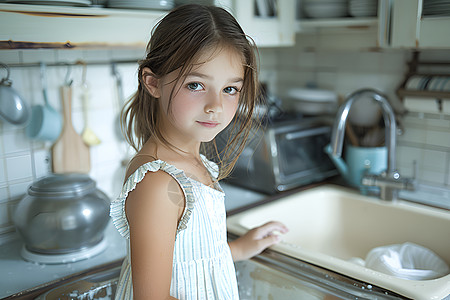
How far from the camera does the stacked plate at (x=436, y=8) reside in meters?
1.25

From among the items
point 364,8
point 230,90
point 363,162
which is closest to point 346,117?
point 363,162

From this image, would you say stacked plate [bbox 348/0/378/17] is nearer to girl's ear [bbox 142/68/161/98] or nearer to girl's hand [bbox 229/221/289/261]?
girl's hand [bbox 229/221/289/261]

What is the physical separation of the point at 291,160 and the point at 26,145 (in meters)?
0.87

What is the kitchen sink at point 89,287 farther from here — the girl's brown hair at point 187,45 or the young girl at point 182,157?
the girl's brown hair at point 187,45

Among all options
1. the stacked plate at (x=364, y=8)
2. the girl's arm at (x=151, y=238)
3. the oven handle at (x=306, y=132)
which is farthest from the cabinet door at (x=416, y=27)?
the girl's arm at (x=151, y=238)

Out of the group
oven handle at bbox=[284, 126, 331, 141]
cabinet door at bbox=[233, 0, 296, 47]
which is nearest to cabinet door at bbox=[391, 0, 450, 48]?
cabinet door at bbox=[233, 0, 296, 47]

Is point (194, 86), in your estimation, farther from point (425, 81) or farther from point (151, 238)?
point (425, 81)

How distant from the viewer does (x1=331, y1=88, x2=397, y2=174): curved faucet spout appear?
1.34 m

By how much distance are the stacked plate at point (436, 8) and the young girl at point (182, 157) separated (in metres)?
0.69

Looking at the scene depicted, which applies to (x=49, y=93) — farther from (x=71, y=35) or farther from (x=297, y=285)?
(x=297, y=285)

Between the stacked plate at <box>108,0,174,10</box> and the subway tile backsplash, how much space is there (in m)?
0.28

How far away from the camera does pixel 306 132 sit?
1700mm

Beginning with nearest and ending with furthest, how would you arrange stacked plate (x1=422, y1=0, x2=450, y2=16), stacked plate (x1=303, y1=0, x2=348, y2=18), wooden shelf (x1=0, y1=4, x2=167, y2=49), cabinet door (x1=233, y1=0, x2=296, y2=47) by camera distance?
wooden shelf (x1=0, y1=4, x2=167, y2=49) < stacked plate (x1=422, y1=0, x2=450, y2=16) < cabinet door (x1=233, y1=0, x2=296, y2=47) < stacked plate (x1=303, y1=0, x2=348, y2=18)

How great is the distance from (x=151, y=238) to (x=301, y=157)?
102cm
